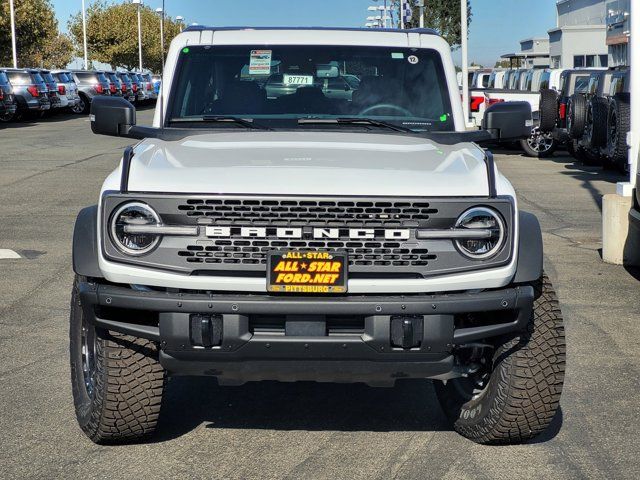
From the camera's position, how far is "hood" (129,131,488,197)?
15.4 ft

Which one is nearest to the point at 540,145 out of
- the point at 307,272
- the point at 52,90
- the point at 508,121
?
the point at 508,121

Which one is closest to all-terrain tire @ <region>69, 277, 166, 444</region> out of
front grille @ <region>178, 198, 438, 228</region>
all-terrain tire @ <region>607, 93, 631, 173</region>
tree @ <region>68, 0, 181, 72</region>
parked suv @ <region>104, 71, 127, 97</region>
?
front grille @ <region>178, 198, 438, 228</region>

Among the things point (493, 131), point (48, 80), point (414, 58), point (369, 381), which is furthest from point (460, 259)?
point (48, 80)

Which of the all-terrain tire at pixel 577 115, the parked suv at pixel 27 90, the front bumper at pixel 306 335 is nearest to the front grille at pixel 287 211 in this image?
the front bumper at pixel 306 335

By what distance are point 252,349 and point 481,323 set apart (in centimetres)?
96

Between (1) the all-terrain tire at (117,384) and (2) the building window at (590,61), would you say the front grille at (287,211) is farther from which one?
(2) the building window at (590,61)

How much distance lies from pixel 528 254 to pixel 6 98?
3397 centimetres

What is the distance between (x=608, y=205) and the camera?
10.7 m

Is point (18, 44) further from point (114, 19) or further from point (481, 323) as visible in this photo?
point (481, 323)

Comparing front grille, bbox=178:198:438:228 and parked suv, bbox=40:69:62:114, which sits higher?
front grille, bbox=178:198:438:228

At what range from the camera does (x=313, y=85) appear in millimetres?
6336

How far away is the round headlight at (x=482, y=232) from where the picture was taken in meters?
4.70

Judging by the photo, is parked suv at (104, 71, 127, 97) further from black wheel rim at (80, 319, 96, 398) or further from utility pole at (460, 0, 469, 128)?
black wheel rim at (80, 319, 96, 398)

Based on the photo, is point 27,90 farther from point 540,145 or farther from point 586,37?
point 586,37
